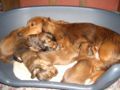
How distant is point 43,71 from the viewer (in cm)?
120

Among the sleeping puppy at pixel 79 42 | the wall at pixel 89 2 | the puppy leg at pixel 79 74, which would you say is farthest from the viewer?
the wall at pixel 89 2

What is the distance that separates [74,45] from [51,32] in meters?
0.14

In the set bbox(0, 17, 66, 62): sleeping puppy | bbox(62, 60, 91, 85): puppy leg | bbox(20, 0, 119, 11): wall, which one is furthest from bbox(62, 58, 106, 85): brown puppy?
bbox(20, 0, 119, 11): wall

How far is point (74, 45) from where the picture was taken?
4.50ft

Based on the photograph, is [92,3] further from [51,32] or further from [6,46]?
[6,46]

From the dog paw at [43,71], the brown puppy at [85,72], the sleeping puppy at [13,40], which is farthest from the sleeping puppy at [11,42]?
the brown puppy at [85,72]

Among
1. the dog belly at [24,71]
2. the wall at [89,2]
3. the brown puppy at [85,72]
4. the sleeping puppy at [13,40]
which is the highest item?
the wall at [89,2]

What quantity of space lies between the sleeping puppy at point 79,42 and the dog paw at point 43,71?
76mm

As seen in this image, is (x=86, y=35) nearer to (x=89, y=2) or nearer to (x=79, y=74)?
(x=79, y=74)

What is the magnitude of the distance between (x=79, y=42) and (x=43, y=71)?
0.28 metres

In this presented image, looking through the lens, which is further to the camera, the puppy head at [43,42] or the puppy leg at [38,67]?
the puppy head at [43,42]

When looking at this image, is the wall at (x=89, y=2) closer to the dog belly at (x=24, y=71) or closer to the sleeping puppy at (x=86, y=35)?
the sleeping puppy at (x=86, y=35)

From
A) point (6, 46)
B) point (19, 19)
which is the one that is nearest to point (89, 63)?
point (6, 46)

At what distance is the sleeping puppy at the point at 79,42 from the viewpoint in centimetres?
130
